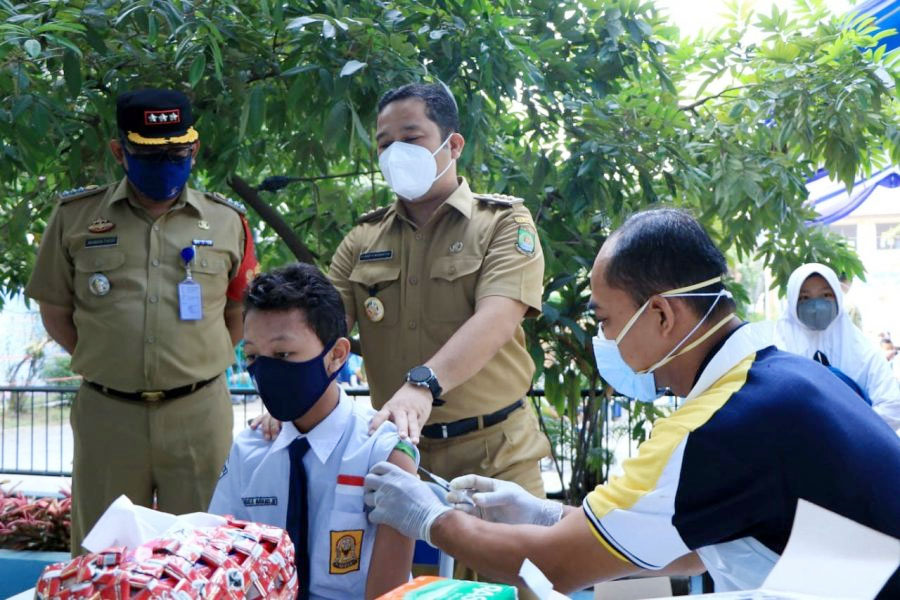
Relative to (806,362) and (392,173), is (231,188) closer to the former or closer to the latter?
(392,173)

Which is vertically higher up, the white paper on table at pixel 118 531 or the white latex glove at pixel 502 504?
the white paper on table at pixel 118 531

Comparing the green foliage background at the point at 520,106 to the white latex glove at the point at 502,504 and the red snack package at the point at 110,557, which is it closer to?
the white latex glove at the point at 502,504

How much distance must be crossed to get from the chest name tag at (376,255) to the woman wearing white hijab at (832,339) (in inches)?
109

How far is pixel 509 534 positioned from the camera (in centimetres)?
178

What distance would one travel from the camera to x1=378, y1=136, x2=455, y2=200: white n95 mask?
2.68m

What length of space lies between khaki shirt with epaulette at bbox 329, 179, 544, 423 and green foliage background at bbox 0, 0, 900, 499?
464 millimetres

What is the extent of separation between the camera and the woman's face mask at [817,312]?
491 cm

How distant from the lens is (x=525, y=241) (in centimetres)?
270

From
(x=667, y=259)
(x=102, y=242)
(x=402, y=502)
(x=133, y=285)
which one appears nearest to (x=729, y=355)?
(x=667, y=259)

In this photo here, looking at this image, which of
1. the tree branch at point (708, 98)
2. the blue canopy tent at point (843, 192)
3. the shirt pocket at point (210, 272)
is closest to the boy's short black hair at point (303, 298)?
the shirt pocket at point (210, 272)

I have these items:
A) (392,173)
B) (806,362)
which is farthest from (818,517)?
(392,173)

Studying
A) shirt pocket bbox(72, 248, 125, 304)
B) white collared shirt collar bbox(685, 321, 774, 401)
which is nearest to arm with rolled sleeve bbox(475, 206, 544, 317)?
white collared shirt collar bbox(685, 321, 774, 401)

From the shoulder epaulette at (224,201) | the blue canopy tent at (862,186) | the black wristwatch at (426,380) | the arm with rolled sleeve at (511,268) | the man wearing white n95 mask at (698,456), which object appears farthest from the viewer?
the blue canopy tent at (862,186)

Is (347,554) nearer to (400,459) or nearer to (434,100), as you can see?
(400,459)
